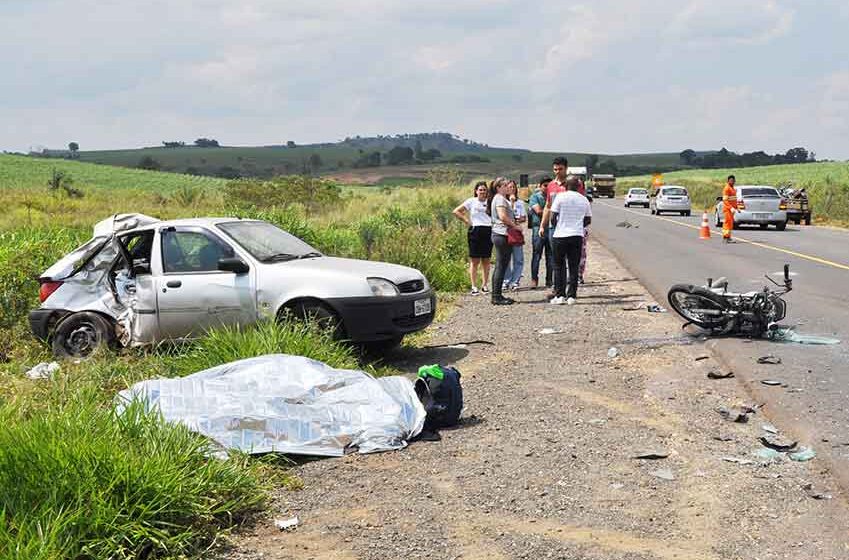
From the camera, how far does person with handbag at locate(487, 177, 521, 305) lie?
13320mm

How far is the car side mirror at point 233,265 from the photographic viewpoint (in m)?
9.30

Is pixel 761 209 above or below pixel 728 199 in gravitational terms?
below

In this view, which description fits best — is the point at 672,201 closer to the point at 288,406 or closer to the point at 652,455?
the point at 652,455

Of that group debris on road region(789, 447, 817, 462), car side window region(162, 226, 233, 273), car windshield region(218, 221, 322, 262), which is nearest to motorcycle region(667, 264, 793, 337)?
debris on road region(789, 447, 817, 462)

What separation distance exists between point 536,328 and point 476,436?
184 inches

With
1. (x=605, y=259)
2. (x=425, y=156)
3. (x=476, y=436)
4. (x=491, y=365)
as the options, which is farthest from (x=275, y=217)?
(x=425, y=156)

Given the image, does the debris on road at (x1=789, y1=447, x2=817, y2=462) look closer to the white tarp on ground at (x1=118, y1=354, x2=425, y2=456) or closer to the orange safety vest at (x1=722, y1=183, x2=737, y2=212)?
the white tarp on ground at (x1=118, y1=354, x2=425, y2=456)

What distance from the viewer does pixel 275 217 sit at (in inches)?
710

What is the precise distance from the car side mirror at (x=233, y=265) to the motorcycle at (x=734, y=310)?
4.70 m

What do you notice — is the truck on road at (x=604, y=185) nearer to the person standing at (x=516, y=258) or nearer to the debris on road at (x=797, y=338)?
the person standing at (x=516, y=258)

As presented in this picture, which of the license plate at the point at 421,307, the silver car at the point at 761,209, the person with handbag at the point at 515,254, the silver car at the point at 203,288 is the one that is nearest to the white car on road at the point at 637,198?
the silver car at the point at 761,209

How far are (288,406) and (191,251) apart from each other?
3.75m

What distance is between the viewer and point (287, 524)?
16.5 feet

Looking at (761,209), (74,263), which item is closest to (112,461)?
(74,263)
